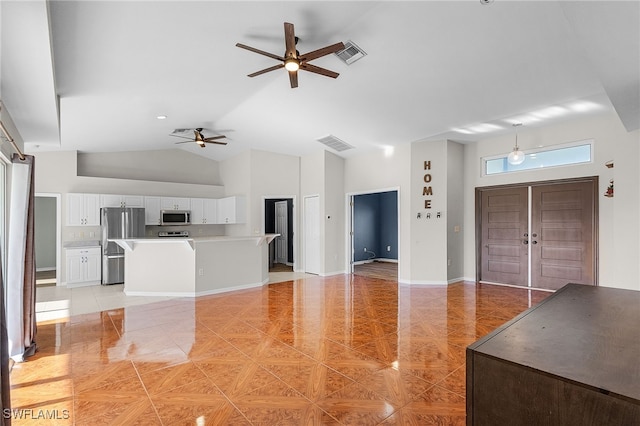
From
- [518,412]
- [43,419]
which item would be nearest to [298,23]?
[518,412]

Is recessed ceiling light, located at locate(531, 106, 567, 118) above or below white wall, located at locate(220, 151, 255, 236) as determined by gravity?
above

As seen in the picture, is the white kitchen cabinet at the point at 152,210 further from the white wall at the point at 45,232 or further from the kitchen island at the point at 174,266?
the white wall at the point at 45,232

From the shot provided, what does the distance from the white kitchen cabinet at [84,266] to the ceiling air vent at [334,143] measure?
5297 mm

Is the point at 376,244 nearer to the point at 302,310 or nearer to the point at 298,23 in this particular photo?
the point at 302,310

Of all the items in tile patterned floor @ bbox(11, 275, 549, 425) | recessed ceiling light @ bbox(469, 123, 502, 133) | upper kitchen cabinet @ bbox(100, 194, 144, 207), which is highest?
recessed ceiling light @ bbox(469, 123, 502, 133)

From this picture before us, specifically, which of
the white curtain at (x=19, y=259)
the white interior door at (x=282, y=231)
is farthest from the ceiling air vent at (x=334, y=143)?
the white curtain at (x=19, y=259)

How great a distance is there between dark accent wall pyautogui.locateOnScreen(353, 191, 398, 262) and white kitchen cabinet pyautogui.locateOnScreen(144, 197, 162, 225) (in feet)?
17.2

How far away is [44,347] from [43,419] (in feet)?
5.33

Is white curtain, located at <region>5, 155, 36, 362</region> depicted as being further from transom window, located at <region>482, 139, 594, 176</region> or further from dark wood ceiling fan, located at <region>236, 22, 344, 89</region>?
transom window, located at <region>482, 139, 594, 176</region>

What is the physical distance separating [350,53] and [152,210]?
6.14 meters

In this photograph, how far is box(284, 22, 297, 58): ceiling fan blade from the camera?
2.87 metres

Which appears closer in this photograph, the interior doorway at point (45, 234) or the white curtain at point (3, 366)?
the white curtain at point (3, 366)

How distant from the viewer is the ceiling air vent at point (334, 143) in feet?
→ 22.6

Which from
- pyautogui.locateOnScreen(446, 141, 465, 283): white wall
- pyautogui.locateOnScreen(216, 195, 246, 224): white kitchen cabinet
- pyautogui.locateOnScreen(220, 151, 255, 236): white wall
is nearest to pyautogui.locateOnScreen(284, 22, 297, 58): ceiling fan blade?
pyautogui.locateOnScreen(446, 141, 465, 283): white wall
